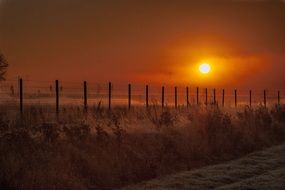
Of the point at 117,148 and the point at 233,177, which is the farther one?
the point at 117,148

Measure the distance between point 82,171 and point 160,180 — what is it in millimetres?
1800

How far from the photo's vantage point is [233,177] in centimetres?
1286

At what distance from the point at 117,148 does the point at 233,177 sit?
334 centimetres

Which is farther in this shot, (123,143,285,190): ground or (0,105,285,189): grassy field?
(0,105,285,189): grassy field

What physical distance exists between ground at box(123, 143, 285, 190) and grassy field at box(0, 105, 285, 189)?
98cm

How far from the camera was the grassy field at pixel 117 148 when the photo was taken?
40.1 feet

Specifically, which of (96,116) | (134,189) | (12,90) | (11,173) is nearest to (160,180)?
(134,189)

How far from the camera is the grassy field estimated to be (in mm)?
12211

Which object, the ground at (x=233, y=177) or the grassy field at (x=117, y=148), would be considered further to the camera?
the grassy field at (x=117, y=148)

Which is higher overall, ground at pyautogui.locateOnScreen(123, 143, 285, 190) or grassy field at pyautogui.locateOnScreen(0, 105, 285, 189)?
grassy field at pyautogui.locateOnScreen(0, 105, 285, 189)

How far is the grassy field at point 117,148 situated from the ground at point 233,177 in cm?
98

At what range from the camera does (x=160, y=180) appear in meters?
13.0

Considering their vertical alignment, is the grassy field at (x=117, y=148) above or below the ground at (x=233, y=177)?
above

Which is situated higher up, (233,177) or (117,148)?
(117,148)
